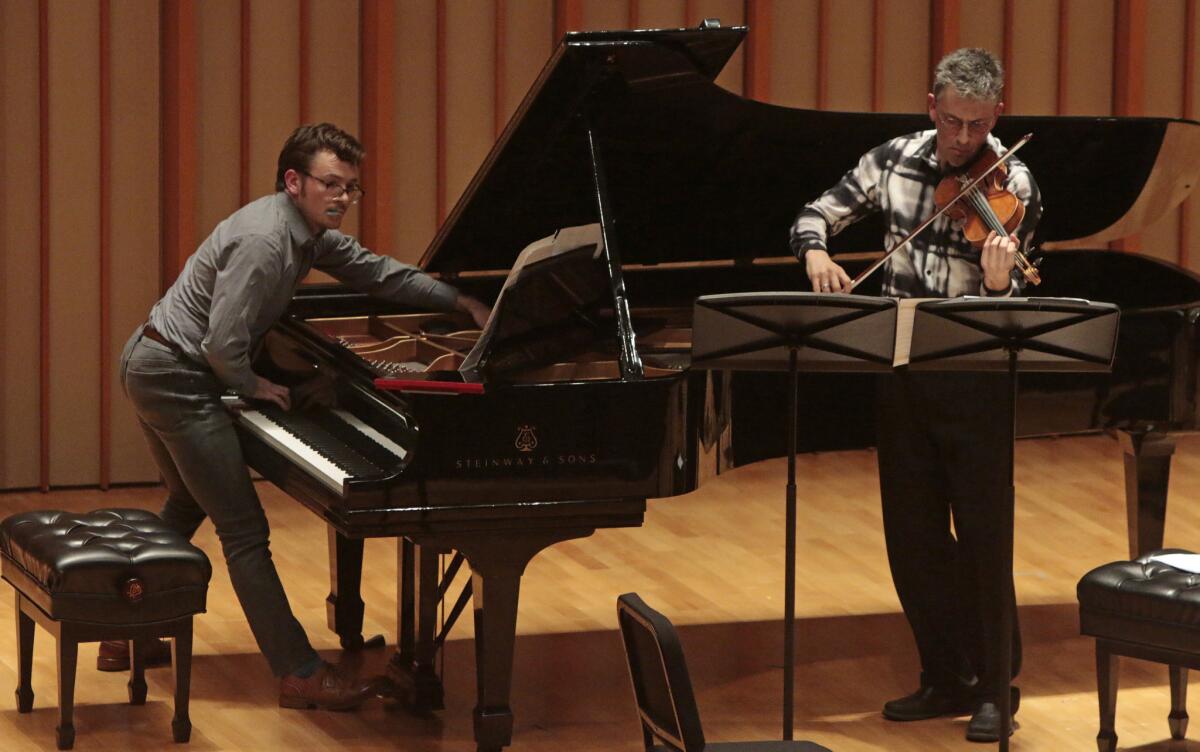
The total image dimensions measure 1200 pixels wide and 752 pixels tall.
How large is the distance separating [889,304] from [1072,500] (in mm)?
3251

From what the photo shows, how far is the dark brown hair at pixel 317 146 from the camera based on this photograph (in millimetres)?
4012

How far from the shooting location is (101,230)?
6.33 m

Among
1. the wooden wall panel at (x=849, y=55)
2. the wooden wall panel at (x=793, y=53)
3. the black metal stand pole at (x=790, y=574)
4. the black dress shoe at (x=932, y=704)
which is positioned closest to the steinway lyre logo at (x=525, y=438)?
the black metal stand pole at (x=790, y=574)

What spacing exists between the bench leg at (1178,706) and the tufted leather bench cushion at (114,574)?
207 centimetres

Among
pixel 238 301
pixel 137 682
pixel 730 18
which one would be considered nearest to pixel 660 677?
pixel 238 301

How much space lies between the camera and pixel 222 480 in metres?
4.09

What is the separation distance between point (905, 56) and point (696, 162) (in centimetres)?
296

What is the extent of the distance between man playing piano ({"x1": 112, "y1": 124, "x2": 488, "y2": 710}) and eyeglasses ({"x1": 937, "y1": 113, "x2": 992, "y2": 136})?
1.24 meters

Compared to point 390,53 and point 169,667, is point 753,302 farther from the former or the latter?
point 390,53

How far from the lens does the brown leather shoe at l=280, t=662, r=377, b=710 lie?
4109 millimetres

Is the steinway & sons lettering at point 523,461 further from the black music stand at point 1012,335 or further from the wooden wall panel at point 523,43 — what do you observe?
the wooden wall panel at point 523,43

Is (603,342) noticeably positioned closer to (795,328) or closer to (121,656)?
(795,328)

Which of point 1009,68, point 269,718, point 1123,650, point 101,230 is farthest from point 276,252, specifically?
point 1009,68

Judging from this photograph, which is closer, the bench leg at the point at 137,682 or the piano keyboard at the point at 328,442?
the piano keyboard at the point at 328,442
